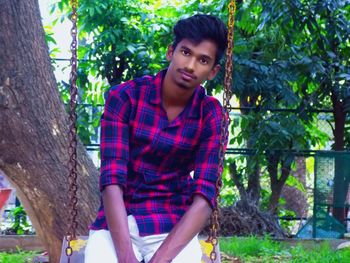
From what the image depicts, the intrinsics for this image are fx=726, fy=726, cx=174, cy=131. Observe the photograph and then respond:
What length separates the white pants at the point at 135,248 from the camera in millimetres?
2830

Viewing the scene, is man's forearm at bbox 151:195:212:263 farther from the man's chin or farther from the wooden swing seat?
the man's chin

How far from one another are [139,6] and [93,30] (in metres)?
0.53

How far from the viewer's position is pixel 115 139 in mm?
2971

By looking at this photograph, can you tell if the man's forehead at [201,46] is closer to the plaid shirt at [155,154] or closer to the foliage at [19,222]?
the plaid shirt at [155,154]

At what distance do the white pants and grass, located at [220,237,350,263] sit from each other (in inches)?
108

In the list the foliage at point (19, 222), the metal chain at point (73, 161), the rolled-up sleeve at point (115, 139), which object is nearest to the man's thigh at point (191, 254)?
the rolled-up sleeve at point (115, 139)

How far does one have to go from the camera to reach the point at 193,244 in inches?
116

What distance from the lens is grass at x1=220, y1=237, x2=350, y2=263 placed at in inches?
222

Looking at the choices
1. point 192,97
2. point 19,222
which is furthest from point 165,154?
point 19,222

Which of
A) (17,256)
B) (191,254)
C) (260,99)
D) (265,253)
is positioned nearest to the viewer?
(191,254)

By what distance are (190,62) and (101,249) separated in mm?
835

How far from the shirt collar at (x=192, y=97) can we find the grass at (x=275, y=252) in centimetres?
272

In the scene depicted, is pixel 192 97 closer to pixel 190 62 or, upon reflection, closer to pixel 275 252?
pixel 190 62

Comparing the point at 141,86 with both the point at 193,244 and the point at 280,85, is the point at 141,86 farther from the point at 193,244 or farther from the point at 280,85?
the point at 280,85
